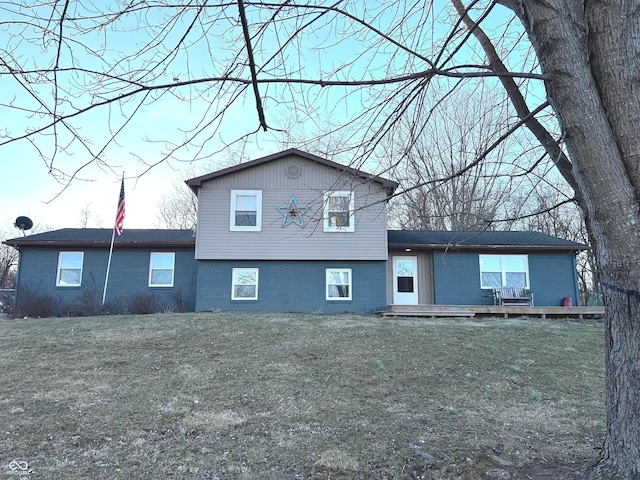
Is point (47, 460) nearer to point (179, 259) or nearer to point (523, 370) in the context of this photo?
point (523, 370)

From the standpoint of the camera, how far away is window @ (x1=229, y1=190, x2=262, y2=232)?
1510 centimetres

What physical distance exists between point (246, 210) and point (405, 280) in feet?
20.1

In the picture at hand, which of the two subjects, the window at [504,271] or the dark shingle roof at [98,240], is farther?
the window at [504,271]

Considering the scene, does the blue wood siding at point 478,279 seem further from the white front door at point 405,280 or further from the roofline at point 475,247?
the white front door at point 405,280

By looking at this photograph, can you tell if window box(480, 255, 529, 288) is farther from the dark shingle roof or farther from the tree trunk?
the tree trunk

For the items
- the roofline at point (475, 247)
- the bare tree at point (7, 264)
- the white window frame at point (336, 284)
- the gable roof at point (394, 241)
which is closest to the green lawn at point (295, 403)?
the white window frame at point (336, 284)

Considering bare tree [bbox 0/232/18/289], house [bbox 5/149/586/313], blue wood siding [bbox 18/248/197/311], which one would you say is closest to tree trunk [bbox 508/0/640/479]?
house [bbox 5/149/586/313]

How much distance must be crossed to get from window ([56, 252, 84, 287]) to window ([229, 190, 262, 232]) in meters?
5.92

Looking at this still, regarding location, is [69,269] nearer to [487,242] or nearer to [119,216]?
[119,216]

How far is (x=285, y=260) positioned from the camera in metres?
15.2

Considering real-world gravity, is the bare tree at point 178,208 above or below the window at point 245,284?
above

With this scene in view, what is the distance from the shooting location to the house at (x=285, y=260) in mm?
15023

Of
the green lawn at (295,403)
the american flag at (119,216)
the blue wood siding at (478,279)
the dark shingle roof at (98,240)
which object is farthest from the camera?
the blue wood siding at (478,279)

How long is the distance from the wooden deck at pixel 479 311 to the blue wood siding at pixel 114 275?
7082mm
